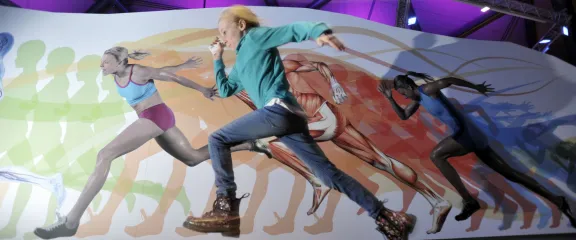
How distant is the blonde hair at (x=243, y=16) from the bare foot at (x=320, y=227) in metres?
2.35

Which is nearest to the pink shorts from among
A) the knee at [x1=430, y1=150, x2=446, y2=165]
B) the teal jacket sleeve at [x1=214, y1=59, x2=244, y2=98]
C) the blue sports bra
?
the blue sports bra

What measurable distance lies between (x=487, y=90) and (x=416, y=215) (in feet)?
6.65

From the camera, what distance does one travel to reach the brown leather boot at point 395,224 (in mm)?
4742

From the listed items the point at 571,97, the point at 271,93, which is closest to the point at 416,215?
the point at 271,93

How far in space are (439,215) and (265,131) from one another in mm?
2269

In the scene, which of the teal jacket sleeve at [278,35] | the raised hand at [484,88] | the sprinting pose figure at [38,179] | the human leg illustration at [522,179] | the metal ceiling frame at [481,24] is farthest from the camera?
the metal ceiling frame at [481,24]

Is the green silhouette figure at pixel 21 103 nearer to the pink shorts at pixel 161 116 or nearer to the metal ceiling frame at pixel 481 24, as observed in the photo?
the pink shorts at pixel 161 116

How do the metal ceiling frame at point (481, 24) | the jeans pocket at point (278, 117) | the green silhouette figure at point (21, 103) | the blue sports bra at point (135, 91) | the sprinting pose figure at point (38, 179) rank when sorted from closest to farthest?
the jeans pocket at point (278, 117)
the sprinting pose figure at point (38, 179)
the green silhouette figure at point (21, 103)
the blue sports bra at point (135, 91)
the metal ceiling frame at point (481, 24)

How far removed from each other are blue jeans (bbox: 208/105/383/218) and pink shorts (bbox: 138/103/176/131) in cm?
55

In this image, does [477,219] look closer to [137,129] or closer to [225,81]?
[225,81]

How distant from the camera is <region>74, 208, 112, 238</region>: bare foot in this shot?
4594mm

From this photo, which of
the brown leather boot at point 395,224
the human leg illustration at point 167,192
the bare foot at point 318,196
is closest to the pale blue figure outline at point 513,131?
the brown leather boot at point 395,224

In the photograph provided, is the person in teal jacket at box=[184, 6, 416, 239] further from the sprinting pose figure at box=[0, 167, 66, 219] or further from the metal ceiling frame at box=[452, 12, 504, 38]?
the metal ceiling frame at box=[452, 12, 504, 38]

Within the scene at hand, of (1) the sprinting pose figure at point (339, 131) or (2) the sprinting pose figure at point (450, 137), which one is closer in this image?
(1) the sprinting pose figure at point (339, 131)
